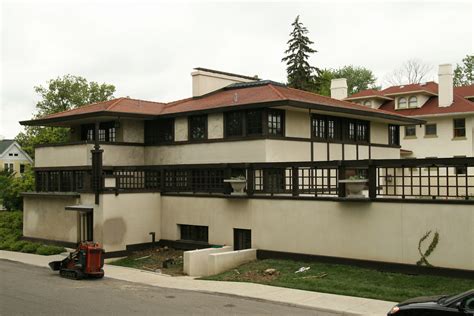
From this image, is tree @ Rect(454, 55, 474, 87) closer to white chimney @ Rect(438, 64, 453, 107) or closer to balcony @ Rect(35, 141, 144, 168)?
white chimney @ Rect(438, 64, 453, 107)

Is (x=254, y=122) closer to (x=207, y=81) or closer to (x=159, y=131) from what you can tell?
(x=159, y=131)

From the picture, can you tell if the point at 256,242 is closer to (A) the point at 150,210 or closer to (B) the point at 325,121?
(A) the point at 150,210

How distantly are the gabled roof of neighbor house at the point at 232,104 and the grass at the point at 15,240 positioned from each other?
6.38 metres

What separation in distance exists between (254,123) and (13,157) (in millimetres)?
65208

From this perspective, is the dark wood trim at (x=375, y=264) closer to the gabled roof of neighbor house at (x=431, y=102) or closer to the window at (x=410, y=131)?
the gabled roof of neighbor house at (x=431, y=102)

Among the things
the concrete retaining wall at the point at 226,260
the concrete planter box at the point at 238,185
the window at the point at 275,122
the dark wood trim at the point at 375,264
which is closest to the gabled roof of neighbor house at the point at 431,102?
the window at the point at 275,122

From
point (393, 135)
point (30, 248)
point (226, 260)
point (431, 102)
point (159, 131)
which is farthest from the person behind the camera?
point (431, 102)

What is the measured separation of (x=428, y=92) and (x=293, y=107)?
2511 cm

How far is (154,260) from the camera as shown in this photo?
925 inches

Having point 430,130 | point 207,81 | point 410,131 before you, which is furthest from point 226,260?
point 410,131

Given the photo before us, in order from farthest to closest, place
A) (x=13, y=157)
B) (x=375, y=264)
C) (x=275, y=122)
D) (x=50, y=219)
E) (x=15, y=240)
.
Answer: (x=13, y=157) < (x=15, y=240) < (x=50, y=219) < (x=275, y=122) < (x=375, y=264)

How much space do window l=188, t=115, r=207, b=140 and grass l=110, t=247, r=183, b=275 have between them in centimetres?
592

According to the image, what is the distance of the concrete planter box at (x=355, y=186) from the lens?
1861 centimetres

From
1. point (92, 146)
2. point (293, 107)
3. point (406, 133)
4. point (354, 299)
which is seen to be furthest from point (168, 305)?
point (406, 133)
